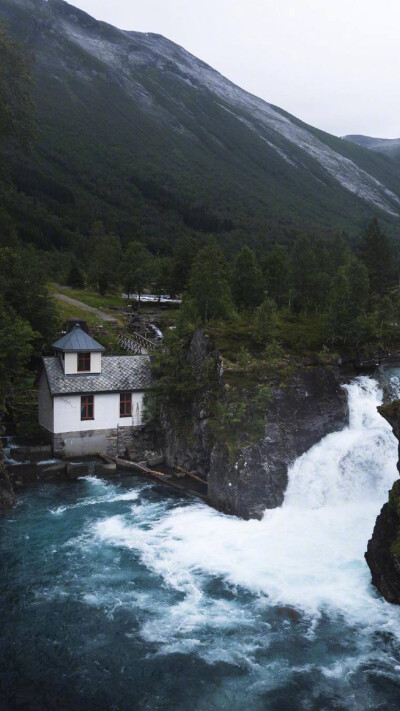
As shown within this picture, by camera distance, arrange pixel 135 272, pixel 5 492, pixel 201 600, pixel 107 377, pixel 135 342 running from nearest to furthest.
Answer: pixel 201 600 → pixel 5 492 → pixel 107 377 → pixel 135 342 → pixel 135 272

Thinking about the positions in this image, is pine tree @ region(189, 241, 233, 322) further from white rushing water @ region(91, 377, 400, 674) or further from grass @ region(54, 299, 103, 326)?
grass @ region(54, 299, 103, 326)

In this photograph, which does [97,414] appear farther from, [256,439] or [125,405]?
[256,439]

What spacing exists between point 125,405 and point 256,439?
37.3ft

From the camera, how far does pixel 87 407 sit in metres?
36.6

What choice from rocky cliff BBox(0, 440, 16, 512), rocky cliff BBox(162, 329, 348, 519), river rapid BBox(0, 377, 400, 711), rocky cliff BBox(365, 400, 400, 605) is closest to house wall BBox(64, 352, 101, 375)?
rocky cliff BBox(162, 329, 348, 519)

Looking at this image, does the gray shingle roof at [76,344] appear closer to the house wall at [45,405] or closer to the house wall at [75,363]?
the house wall at [75,363]

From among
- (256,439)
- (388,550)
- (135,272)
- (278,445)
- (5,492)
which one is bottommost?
(5,492)

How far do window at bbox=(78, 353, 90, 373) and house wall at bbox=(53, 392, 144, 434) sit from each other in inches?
79.4

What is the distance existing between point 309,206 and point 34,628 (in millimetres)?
186094

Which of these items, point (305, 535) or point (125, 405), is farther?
point (125, 405)

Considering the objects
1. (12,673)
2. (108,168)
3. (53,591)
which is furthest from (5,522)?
(108,168)

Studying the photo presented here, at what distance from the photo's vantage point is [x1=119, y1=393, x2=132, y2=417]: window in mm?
37500

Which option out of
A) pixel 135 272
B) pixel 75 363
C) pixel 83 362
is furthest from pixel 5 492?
pixel 135 272

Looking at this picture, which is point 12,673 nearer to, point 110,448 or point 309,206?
point 110,448
